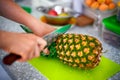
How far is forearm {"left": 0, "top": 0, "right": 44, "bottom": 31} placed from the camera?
0.79 meters

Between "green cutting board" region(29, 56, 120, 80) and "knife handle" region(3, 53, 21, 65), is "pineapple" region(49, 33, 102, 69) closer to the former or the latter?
"green cutting board" region(29, 56, 120, 80)

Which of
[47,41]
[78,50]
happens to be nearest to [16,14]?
[47,41]

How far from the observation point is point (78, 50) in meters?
0.73

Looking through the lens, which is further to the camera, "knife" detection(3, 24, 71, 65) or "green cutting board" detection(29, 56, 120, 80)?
"green cutting board" detection(29, 56, 120, 80)

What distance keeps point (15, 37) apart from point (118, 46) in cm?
48

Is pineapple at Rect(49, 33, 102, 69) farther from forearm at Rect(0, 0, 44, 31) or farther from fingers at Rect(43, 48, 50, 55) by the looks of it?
forearm at Rect(0, 0, 44, 31)

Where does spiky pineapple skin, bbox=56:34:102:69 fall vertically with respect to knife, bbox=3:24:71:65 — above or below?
below

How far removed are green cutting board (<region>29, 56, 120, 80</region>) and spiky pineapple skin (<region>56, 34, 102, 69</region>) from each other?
3 cm

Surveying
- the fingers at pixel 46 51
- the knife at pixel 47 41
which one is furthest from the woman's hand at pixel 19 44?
the fingers at pixel 46 51

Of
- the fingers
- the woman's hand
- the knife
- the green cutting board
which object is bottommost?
the green cutting board

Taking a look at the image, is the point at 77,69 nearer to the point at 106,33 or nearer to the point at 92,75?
the point at 92,75

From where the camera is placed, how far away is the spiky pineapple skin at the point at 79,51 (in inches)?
28.2

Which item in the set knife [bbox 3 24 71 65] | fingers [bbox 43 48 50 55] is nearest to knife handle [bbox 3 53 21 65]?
knife [bbox 3 24 71 65]

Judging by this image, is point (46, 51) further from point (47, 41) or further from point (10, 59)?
point (10, 59)
